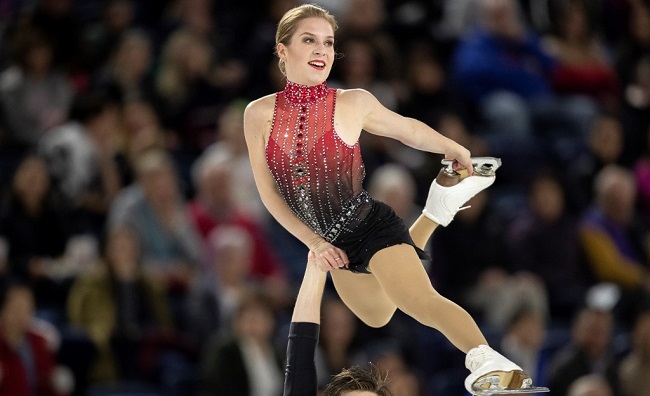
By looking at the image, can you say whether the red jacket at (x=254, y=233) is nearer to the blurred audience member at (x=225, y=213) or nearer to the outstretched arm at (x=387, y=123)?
the blurred audience member at (x=225, y=213)

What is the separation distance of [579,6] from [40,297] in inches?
209

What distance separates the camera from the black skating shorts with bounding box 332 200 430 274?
427 cm

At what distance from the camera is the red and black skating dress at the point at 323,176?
4246 millimetres

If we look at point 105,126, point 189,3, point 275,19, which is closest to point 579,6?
point 275,19

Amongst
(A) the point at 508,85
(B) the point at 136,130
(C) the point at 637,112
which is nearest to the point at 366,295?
(B) the point at 136,130

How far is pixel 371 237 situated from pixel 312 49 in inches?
26.3

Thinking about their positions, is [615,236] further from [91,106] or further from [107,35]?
[107,35]

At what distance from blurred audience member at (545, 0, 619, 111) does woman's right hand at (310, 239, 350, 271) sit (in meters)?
6.47

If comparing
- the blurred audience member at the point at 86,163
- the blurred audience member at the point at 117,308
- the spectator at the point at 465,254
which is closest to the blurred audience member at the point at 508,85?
the spectator at the point at 465,254

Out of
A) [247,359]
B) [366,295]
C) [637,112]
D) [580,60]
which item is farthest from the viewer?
[580,60]

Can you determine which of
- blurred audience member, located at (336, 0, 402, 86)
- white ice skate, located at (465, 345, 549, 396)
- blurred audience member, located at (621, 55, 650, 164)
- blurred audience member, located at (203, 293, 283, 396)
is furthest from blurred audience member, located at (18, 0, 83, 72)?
white ice skate, located at (465, 345, 549, 396)

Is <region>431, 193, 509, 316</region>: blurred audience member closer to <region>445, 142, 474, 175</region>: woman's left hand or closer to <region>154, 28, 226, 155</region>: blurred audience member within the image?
<region>154, 28, 226, 155</region>: blurred audience member

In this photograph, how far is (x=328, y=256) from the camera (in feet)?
13.9

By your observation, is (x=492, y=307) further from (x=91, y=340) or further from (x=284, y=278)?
(x=91, y=340)
